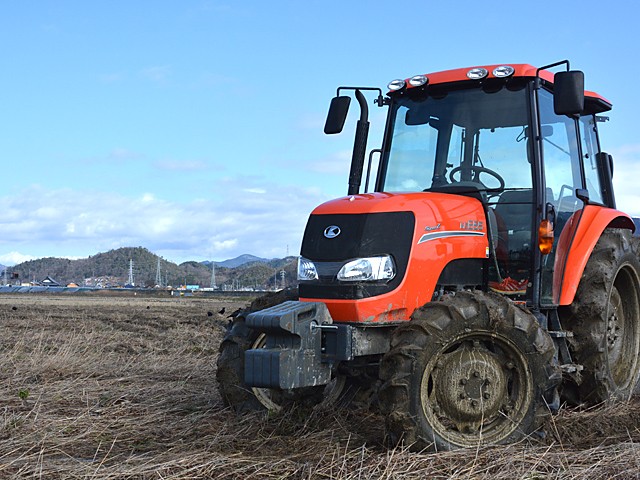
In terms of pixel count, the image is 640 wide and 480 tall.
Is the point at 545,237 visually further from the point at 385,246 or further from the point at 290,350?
the point at 290,350

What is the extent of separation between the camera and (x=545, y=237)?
617cm

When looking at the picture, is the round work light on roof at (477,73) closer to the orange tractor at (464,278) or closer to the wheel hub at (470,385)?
the orange tractor at (464,278)

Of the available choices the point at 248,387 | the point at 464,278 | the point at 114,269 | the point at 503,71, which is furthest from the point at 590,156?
the point at 114,269

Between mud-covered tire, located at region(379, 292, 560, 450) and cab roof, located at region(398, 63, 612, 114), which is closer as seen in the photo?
mud-covered tire, located at region(379, 292, 560, 450)

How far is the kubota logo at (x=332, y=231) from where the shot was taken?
5.86 m

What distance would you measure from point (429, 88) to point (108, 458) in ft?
12.9

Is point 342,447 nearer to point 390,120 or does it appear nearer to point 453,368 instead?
point 453,368

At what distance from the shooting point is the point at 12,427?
6.10 m

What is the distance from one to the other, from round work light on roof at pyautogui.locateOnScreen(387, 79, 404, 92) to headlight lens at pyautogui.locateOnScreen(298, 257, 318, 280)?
1.84m

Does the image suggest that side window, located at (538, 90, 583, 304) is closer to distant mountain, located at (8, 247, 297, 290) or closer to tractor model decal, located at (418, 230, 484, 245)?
tractor model decal, located at (418, 230, 484, 245)

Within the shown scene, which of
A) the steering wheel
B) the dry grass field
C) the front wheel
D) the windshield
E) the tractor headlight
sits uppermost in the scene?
the windshield

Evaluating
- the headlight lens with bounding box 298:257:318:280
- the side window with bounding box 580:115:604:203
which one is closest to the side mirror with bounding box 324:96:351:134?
the headlight lens with bounding box 298:257:318:280

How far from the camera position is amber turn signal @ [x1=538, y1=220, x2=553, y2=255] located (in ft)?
20.2

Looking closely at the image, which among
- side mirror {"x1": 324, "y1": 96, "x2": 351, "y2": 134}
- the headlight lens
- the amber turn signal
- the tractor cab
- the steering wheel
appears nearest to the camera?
the headlight lens
